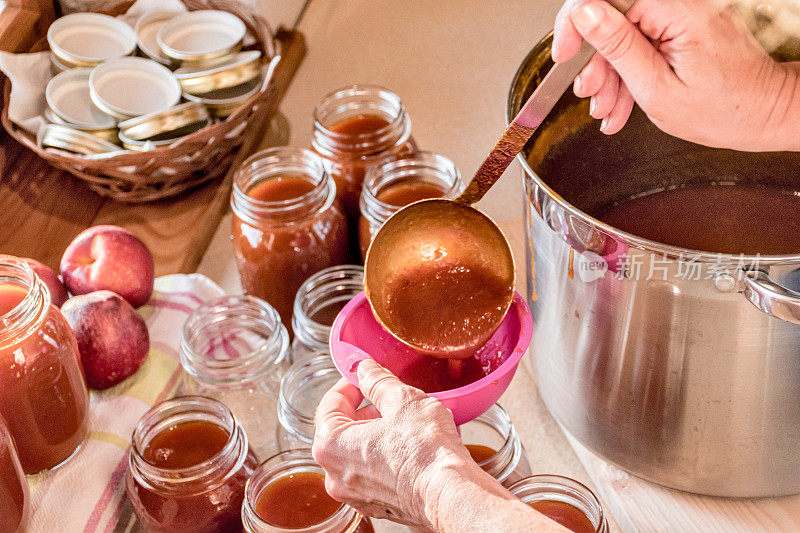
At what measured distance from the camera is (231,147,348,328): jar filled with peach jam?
85 centimetres

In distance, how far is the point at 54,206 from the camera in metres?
1.10

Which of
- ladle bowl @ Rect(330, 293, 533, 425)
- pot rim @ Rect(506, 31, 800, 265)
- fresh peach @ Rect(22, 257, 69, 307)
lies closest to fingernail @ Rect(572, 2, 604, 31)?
pot rim @ Rect(506, 31, 800, 265)

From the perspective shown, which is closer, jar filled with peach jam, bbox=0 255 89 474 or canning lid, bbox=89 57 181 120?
jar filled with peach jam, bbox=0 255 89 474

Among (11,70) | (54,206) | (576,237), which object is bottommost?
(54,206)

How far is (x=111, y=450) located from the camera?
76 centimetres

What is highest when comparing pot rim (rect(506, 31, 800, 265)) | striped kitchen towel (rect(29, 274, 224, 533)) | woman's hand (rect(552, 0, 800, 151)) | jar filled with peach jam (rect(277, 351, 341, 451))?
woman's hand (rect(552, 0, 800, 151))

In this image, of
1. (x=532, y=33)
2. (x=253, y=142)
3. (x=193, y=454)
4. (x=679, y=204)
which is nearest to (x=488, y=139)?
(x=532, y=33)

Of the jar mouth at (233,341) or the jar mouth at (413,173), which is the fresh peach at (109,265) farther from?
the jar mouth at (413,173)

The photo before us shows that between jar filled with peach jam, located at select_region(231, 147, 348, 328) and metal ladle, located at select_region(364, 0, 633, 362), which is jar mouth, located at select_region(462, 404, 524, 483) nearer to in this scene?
metal ladle, located at select_region(364, 0, 633, 362)

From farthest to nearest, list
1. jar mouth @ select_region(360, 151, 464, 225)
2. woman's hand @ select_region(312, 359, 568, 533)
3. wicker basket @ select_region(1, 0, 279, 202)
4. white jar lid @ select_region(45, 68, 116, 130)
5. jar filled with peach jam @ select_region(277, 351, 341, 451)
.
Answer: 1. white jar lid @ select_region(45, 68, 116, 130)
2. wicker basket @ select_region(1, 0, 279, 202)
3. jar mouth @ select_region(360, 151, 464, 225)
4. jar filled with peach jam @ select_region(277, 351, 341, 451)
5. woman's hand @ select_region(312, 359, 568, 533)

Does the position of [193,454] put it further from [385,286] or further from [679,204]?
[679,204]

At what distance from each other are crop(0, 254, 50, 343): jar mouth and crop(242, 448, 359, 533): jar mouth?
0.21 m

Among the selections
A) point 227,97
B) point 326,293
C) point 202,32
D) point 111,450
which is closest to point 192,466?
point 111,450

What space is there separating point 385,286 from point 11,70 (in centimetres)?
66
